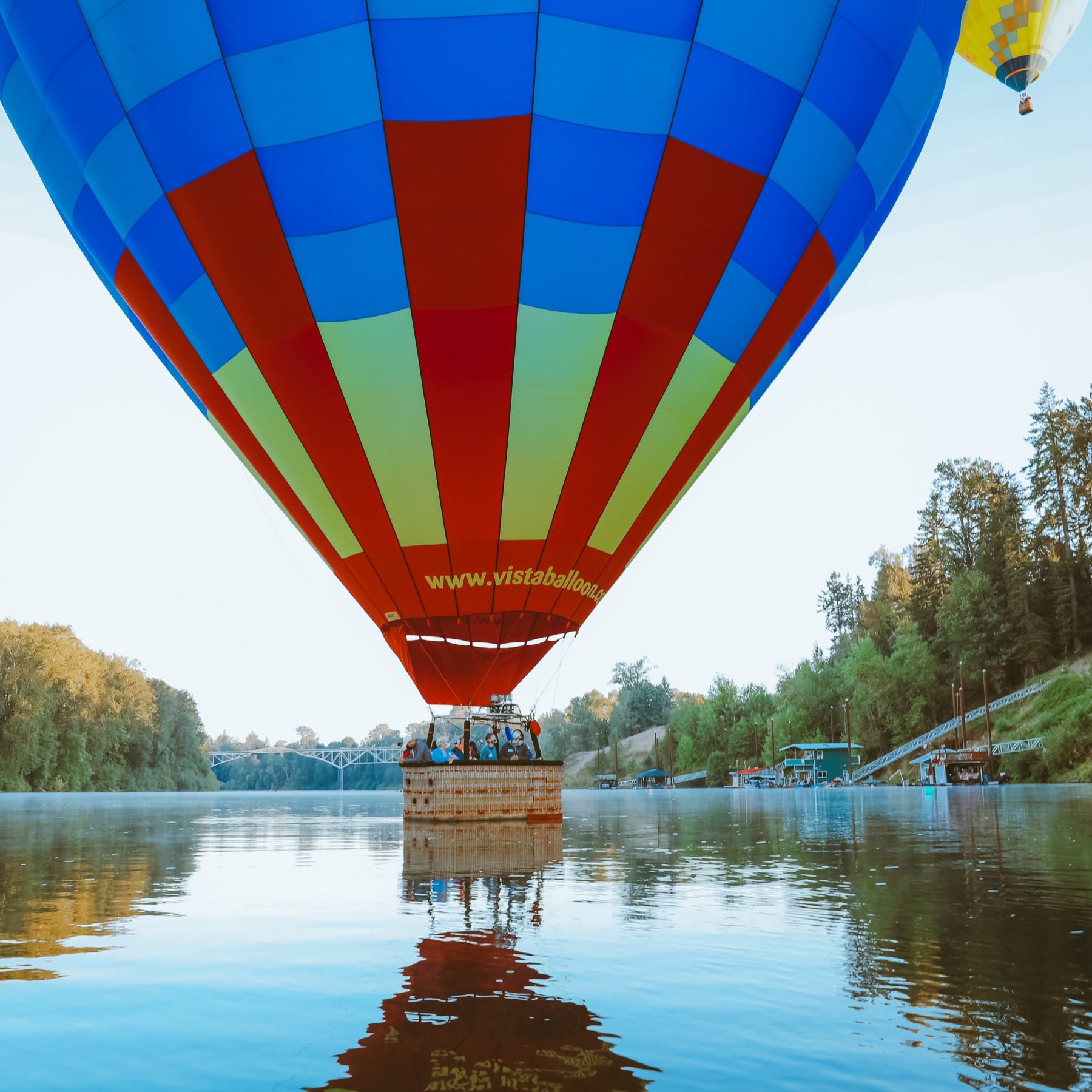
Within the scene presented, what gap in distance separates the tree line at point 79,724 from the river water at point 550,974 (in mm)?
50188

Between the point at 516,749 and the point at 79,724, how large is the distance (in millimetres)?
53728

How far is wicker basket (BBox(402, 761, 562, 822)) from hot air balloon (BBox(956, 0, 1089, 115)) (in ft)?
38.8

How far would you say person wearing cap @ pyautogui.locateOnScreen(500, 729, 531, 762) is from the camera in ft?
47.0

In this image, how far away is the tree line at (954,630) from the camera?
6869cm

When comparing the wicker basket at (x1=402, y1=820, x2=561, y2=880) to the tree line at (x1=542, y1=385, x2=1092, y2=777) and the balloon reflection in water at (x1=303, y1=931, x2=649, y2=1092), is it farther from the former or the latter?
the tree line at (x1=542, y1=385, x2=1092, y2=777)

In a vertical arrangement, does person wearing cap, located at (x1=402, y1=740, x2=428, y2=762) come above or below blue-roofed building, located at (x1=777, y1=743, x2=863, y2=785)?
above

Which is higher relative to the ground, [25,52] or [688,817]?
[25,52]

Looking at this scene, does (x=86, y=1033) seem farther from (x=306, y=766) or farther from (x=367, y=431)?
(x=306, y=766)

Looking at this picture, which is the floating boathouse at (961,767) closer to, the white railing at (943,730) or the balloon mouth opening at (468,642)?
the white railing at (943,730)

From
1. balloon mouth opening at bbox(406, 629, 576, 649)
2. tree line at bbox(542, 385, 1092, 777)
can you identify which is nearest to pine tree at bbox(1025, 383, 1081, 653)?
tree line at bbox(542, 385, 1092, 777)

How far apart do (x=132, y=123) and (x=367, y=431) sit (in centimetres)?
345

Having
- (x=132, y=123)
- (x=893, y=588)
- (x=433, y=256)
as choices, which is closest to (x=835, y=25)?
→ (x=433, y=256)

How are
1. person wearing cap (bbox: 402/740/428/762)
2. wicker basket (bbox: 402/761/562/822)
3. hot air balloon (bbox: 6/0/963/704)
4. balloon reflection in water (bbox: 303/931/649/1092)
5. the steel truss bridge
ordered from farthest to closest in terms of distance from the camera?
1. the steel truss bridge
2. person wearing cap (bbox: 402/740/428/762)
3. wicker basket (bbox: 402/761/562/822)
4. hot air balloon (bbox: 6/0/963/704)
5. balloon reflection in water (bbox: 303/931/649/1092)

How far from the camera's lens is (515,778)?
13922 mm
